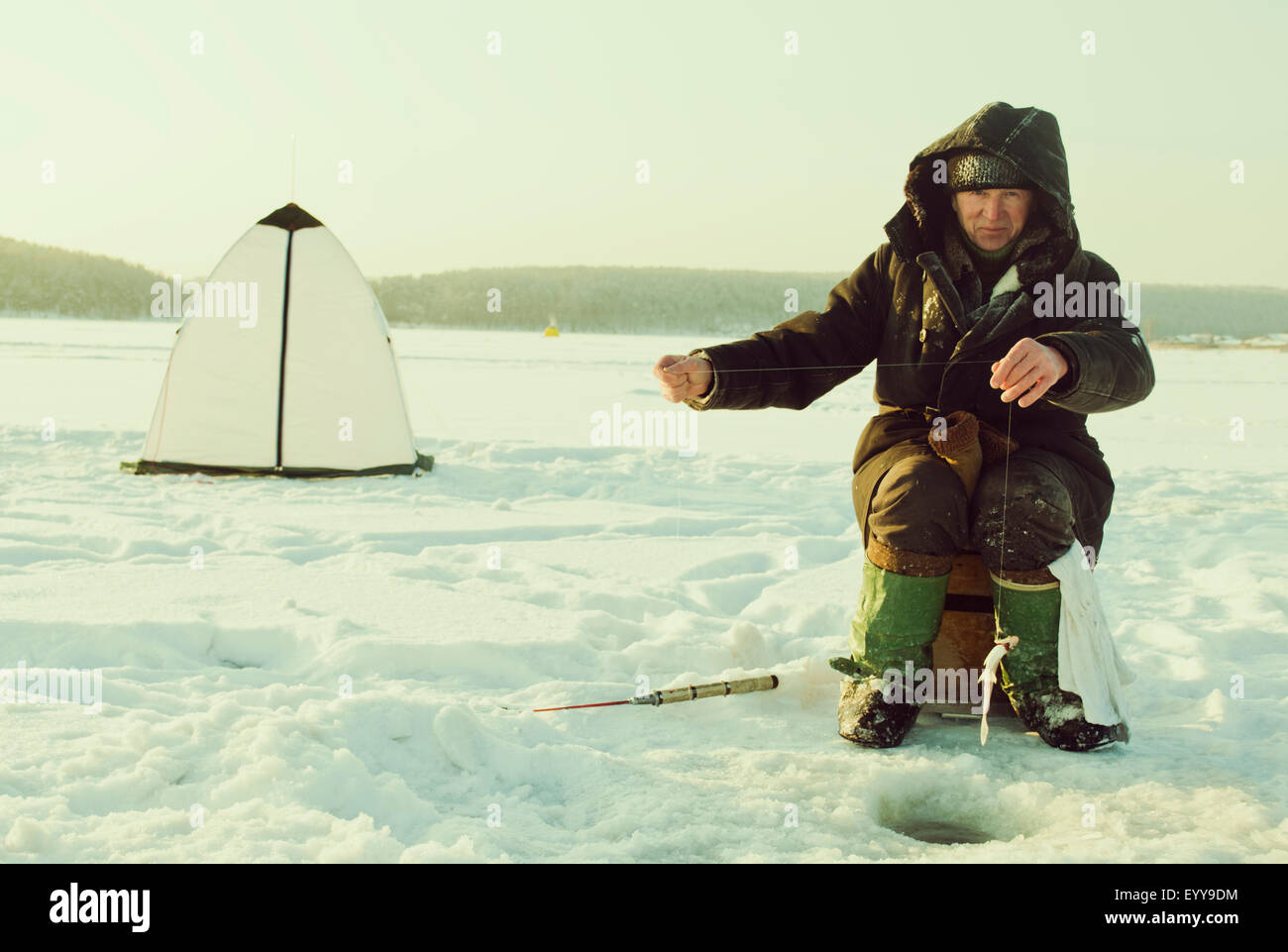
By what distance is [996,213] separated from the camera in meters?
2.65

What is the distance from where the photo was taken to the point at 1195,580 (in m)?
4.23

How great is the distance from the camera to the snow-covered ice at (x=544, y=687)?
1.91 meters

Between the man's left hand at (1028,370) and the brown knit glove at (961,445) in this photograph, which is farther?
the brown knit glove at (961,445)

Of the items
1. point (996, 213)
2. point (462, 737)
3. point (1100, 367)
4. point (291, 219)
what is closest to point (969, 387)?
point (1100, 367)

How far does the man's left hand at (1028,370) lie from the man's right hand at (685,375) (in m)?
0.79

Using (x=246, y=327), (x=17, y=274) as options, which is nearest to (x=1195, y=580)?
(x=246, y=327)

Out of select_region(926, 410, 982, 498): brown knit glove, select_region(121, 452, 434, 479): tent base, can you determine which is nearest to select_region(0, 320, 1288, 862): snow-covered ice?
select_region(121, 452, 434, 479): tent base

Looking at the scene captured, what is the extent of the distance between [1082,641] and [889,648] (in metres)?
0.46

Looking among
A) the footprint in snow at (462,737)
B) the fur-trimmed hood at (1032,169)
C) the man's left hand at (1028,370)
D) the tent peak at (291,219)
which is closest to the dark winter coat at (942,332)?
the fur-trimmed hood at (1032,169)

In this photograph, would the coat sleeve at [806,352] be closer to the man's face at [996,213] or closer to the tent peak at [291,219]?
the man's face at [996,213]

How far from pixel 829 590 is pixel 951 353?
1592 mm

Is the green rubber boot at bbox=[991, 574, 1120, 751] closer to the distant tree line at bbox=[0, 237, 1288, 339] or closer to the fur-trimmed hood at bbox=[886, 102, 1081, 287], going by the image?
the fur-trimmed hood at bbox=[886, 102, 1081, 287]

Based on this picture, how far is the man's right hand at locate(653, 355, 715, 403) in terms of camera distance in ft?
A: 8.69
